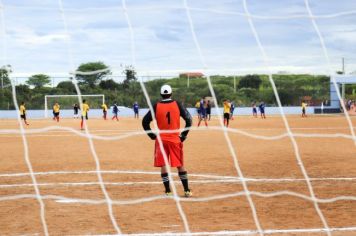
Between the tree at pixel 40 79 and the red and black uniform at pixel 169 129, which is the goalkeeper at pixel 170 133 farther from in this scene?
the tree at pixel 40 79

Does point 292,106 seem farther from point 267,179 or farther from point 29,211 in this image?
point 29,211

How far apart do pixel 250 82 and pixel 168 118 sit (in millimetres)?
31288

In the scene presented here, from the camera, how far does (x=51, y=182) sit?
1062cm

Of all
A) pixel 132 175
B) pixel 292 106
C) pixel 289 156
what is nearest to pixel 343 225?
pixel 132 175

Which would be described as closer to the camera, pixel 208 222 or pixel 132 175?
pixel 208 222

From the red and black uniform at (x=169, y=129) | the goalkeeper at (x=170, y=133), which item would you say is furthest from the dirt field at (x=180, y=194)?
the red and black uniform at (x=169, y=129)

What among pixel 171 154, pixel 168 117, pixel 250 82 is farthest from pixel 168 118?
pixel 250 82

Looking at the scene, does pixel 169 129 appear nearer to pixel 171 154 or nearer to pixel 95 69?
pixel 171 154

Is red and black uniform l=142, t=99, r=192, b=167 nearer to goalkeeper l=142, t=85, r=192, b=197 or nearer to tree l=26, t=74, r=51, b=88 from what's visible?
goalkeeper l=142, t=85, r=192, b=197

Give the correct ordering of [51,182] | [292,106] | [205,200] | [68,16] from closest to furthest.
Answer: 1. [68,16]
2. [205,200]
3. [51,182]
4. [292,106]

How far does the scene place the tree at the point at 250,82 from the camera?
37.2 meters

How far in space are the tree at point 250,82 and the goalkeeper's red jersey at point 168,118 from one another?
2754 cm

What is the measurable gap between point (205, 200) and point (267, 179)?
7.91 ft

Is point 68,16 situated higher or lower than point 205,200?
higher
